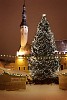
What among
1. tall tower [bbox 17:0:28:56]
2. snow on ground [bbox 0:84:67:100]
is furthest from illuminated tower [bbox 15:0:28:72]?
snow on ground [bbox 0:84:67:100]

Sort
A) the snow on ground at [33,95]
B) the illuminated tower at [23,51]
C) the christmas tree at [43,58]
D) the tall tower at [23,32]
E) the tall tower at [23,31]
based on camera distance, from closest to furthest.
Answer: the snow on ground at [33,95]
the christmas tree at [43,58]
the illuminated tower at [23,51]
the tall tower at [23,32]
the tall tower at [23,31]

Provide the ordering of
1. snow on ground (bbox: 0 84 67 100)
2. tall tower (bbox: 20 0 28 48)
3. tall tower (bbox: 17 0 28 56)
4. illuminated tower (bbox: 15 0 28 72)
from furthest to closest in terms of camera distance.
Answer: tall tower (bbox: 20 0 28 48) < tall tower (bbox: 17 0 28 56) < illuminated tower (bbox: 15 0 28 72) < snow on ground (bbox: 0 84 67 100)

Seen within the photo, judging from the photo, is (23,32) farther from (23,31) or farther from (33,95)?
(33,95)

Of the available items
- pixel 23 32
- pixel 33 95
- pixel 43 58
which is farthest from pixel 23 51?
pixel 33 95

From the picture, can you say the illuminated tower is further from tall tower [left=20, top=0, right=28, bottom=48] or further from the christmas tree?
the christmas tree

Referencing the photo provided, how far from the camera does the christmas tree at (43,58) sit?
1966cm

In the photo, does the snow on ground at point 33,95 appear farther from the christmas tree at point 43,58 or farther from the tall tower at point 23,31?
the tall tower at point 23,31

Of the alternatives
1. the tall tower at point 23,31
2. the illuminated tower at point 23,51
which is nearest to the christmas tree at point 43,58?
the illuminated tower at point 23,51

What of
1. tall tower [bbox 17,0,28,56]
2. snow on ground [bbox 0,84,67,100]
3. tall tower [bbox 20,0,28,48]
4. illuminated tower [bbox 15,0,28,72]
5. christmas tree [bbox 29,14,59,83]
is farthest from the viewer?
tall tower [bbox 20,0,28,48]

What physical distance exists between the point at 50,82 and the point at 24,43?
13252 mm

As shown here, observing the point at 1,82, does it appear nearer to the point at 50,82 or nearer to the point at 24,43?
the point at 50,82

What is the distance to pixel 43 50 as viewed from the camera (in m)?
20.1

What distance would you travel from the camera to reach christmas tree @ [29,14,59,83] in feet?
64.5

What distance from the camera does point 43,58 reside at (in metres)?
19.8
